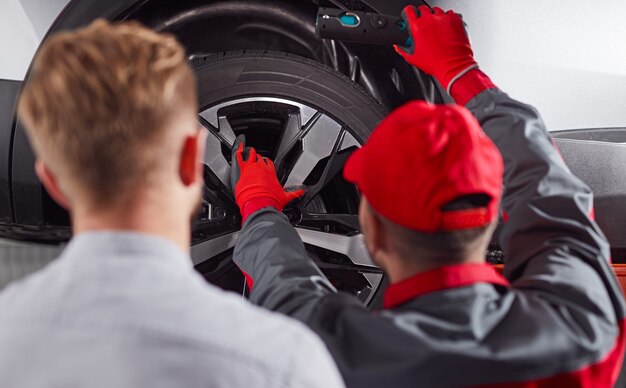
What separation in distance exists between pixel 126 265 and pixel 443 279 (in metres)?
0.43

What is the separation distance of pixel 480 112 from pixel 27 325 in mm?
914

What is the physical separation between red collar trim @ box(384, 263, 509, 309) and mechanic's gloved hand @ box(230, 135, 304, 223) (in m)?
0.55

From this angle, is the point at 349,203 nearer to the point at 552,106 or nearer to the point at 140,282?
the point at 552,106

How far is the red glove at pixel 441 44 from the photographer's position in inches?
51.8

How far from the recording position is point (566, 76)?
1471 millimetres

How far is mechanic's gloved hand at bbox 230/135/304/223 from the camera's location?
4.61 feet

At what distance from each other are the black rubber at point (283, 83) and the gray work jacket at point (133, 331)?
0.94 m

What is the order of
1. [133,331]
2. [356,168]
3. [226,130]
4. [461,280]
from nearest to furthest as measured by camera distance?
[133,331]
[461,280]
[356,168]
[226,130]

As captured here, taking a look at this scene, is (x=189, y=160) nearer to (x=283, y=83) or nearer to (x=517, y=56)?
(x=283, y=83)

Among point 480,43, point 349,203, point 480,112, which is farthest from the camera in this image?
point 349,203

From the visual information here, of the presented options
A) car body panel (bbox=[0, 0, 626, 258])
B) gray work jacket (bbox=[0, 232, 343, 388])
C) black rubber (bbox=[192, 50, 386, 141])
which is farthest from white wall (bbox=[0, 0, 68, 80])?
gray work jacket (bbox=[0, 232, 343, 388])

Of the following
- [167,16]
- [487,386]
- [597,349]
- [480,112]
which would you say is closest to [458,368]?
[487,386]

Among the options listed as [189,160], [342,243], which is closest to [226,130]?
[342,243]

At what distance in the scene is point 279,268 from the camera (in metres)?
1.07
